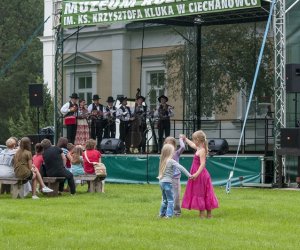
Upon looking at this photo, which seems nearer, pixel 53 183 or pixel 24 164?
pixel 24 164

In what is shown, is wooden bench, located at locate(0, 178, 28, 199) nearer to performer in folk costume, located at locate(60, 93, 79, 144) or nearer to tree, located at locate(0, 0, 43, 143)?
performer in folk costume, located at locate(60, 93, 79, 144)

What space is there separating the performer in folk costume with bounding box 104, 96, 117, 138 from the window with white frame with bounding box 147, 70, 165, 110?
123 inches

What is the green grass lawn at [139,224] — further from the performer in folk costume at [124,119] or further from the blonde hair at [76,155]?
the performer in folk costume at [124,119]

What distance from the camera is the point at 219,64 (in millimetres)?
27141

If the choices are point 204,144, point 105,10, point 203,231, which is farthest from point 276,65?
point 203,231

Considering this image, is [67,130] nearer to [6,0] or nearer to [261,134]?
[261,134]

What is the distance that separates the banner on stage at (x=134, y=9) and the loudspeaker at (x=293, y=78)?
1533 mm

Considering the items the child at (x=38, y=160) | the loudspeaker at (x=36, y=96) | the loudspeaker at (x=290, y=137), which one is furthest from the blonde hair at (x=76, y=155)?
the loudspeaker at (x=36, y=96)

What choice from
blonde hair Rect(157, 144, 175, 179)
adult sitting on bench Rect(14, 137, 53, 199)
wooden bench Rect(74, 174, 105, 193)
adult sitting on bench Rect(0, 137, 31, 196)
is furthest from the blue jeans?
wooden bench Rect(74, 174, 105, 193)

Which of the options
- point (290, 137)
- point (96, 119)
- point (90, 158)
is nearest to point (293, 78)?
point (290, 137)

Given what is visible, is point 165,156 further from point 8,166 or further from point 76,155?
point 76,155

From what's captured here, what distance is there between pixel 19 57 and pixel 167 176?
1831 inches

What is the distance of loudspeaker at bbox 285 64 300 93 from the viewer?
2009cm

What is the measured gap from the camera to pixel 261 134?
25766 millimetres
